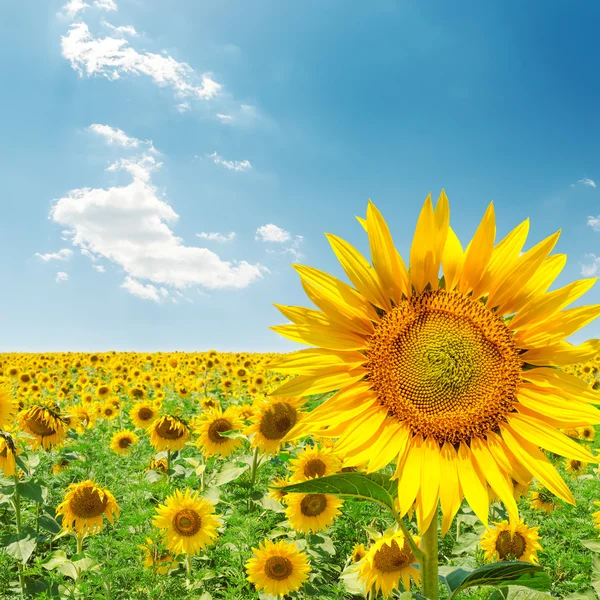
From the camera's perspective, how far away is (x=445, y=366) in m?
1.62

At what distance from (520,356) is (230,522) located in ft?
12.2

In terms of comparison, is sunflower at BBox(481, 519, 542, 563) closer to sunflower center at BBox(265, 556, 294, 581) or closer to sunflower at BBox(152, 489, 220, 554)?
sunflower center at BBox(265, 556, 294, 581)

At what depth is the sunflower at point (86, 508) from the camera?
185 inches

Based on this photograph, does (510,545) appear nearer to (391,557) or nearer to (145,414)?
(391,557)

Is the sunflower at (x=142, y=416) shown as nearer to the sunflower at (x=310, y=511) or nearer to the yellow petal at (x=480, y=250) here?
the sunflower at (x=310, y=511)

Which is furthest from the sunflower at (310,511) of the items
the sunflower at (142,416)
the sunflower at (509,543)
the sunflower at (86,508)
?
the sunflower at (142,416)

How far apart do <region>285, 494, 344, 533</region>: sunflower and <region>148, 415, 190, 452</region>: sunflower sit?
2570 millimetres

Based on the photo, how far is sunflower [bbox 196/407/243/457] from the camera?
21.8ft

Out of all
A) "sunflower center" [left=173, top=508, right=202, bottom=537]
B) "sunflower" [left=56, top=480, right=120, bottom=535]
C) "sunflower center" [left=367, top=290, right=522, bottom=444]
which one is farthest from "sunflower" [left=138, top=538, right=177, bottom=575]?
"sunflower center" [left=367, top=290, right=522, bottom=444]

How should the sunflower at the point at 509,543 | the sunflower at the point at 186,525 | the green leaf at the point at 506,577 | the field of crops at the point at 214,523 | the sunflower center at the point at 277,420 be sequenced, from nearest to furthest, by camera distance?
the green leaf at the point at 506,577 → the field of crops at the point at 214,523 → the sunflower at the point at 509,543 → the sunflower at the point at 186,525 → the sunflower center at the point at 277,420

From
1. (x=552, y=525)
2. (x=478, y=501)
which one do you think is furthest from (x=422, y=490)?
(x=552, y=525)

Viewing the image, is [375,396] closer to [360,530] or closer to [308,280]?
[308,280]

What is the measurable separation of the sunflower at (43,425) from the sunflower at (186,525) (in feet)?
8.52

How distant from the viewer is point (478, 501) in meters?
1.50
